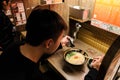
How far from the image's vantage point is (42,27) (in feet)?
2.82

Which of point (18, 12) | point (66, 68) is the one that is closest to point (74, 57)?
point (66, 68)

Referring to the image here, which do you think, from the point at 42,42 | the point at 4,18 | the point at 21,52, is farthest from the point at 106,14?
the point at 4,18

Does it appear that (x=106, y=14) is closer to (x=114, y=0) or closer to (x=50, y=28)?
(x=114, y=0)

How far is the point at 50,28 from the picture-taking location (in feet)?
2.87

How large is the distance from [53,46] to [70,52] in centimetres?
62

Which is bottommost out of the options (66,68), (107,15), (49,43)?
(66,68)

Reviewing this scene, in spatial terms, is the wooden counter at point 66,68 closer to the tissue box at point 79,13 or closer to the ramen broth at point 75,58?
the ramen broth at point 75,58

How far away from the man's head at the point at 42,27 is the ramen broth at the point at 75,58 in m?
0.59

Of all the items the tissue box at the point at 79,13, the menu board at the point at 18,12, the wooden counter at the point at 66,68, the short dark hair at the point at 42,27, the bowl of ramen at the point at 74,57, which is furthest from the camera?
the tissue box at the point at 79,13

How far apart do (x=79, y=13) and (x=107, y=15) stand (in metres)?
0.42

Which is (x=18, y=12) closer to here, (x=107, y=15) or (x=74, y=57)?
(x=74, y=57)

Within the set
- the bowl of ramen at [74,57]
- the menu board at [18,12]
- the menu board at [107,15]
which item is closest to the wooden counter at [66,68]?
the bowl of ramen at [74,57]

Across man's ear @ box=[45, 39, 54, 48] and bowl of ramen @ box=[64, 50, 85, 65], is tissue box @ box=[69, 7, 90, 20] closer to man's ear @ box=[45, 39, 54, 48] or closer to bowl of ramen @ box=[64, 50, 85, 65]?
bowl of ramen @ box=[64, 50, 85, 65]

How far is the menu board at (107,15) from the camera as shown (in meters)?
1.47
